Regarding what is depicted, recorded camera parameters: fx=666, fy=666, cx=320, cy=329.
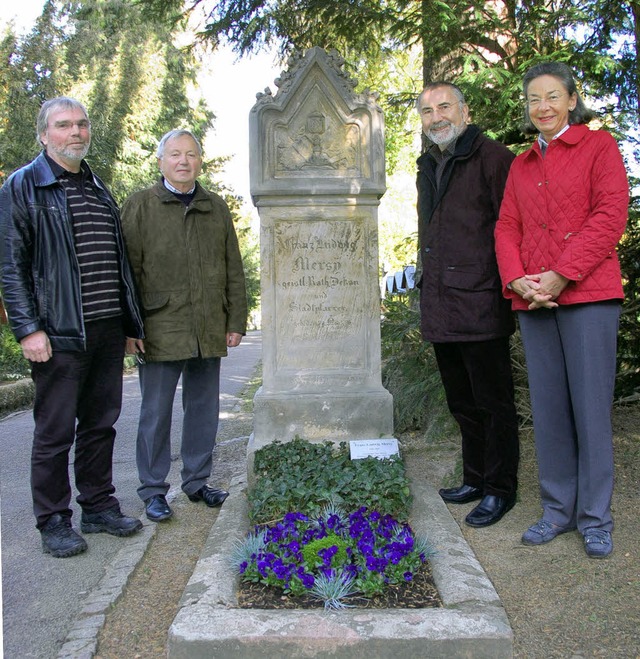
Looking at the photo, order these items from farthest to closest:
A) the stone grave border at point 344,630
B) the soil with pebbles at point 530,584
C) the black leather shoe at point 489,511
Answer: the black leather shoe at point 489,511 → the soil with pebbles at point 530,584 → the stone grave border at point 344,630

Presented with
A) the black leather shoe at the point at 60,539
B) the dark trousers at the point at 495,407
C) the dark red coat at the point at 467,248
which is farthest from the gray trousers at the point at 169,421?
the dark trousers at the point at 495,407

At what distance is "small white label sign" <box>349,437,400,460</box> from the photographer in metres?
4.07

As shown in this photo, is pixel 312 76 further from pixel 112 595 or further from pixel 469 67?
pixel 112 595

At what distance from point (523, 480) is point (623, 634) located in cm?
163

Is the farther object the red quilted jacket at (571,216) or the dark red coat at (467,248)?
the dark red coat at (467,248)

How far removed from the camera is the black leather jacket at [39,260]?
3322mm

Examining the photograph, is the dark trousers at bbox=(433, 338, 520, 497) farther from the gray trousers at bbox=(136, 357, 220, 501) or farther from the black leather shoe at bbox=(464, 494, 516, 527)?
the gray trousers at bbox=(136, 357, 220, 501)

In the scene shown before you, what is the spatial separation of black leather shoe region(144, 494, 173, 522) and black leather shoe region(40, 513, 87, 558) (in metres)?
0.46

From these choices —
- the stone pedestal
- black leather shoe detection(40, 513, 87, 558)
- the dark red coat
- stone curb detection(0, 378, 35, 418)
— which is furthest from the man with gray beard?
stone curb detection(0, 378, 35, 418)

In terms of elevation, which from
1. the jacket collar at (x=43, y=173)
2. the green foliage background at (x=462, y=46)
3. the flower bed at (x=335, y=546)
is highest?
the green foliage background at (x=462, y=46)

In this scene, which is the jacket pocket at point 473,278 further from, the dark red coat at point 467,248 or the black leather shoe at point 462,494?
the black leather shoe at point 462,494

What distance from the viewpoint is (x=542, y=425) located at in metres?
3.30

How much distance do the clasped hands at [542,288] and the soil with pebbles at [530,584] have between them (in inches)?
46.3

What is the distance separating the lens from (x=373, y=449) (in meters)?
4.09
